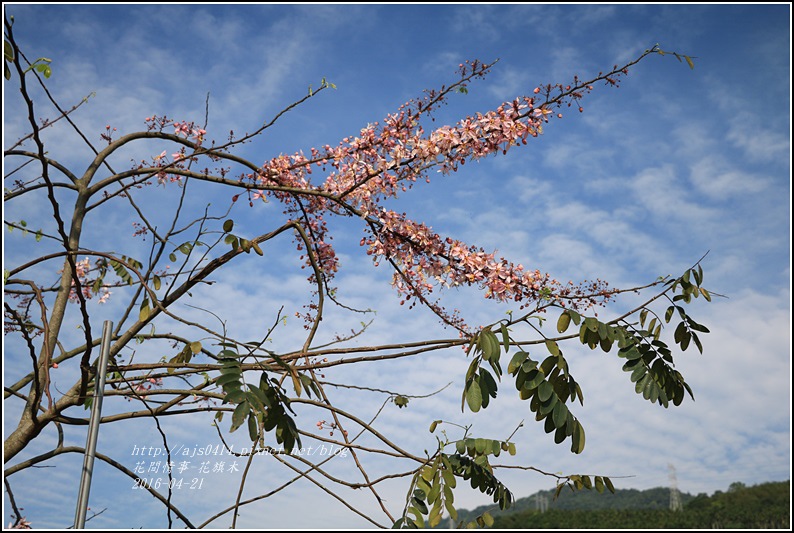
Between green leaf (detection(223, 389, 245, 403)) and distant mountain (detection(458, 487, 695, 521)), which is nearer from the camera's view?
green leaf (detection(223, 389, 245, 403))

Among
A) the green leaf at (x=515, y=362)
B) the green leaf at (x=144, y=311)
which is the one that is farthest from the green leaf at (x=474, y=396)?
the green leaf at (x=144, y=311)

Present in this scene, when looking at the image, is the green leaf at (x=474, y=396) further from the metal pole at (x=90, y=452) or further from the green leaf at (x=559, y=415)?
the metal pole at (x=90, y=452)

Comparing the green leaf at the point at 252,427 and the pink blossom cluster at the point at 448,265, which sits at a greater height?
the pink blossom cluster at the point at 448,265

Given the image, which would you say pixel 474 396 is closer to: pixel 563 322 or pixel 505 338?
pixel 505 338

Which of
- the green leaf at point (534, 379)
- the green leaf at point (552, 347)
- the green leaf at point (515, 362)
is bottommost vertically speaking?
the green leaf at point (534, 379)

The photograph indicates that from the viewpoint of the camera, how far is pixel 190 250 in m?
2.73

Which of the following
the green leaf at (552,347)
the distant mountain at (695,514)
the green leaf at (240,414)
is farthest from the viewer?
the distant mountain at (695,514)

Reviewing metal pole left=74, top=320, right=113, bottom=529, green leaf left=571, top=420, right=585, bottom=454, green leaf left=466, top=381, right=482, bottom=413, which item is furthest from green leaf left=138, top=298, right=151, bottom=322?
green leaf left=571, top=420, right=585, bottom=454

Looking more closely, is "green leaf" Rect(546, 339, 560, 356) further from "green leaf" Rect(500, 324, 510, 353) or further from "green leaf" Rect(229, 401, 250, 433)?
"green leaf" Rect(229, 401, 250, 433)

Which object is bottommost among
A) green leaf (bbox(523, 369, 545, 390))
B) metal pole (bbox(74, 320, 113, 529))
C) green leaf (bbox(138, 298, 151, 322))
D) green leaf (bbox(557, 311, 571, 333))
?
metal pole (bbox(74, 320, 113, 529))

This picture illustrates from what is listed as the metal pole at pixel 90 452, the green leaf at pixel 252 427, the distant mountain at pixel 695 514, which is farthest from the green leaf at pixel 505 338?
the distant mountain at pixel 695 514

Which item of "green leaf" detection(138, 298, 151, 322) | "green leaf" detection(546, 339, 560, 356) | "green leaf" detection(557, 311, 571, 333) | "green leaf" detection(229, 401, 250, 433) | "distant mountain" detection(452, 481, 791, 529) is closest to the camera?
"green leaf" detection(229, 401, 250, 433)

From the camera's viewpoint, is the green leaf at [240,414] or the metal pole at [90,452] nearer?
the green leaf at [240,414]

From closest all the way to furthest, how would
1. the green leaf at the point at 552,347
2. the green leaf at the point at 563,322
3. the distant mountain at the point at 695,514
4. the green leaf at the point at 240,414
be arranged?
1. the green leaf at the point at 240,414
2. the green leaf at the point at 552,347
3. the green leaf at the point at 563,322
4. the distant mountain at the point at 695,514
